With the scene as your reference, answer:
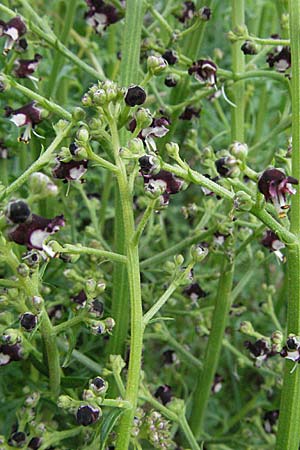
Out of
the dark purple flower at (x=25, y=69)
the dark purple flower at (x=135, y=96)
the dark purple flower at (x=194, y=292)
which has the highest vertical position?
the dark purple flower at (x=135, y=96)

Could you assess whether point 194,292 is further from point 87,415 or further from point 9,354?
point 87,415

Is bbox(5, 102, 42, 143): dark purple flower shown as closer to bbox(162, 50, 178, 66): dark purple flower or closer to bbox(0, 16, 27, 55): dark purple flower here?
bbox(0, 16, 27, 55): dark purple flower

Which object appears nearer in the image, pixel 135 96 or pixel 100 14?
pixel 135 96

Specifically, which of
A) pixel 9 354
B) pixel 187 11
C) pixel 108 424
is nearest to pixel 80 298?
pixel 9 354

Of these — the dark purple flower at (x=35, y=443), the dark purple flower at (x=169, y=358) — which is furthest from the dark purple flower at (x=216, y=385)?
the dark purple flower at (x=35, y=443)

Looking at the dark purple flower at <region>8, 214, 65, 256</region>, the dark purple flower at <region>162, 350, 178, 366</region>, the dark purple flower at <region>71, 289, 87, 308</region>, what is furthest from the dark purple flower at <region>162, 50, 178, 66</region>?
the dark purple flower at <region>162, 350, 178, 366</region>

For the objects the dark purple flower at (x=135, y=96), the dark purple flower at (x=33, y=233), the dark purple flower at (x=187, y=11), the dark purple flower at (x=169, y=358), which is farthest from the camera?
the dark purple flower at (x=169, y=358)

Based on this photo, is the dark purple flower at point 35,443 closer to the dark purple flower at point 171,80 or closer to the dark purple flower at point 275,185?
the dark purple flower at point 275,185
